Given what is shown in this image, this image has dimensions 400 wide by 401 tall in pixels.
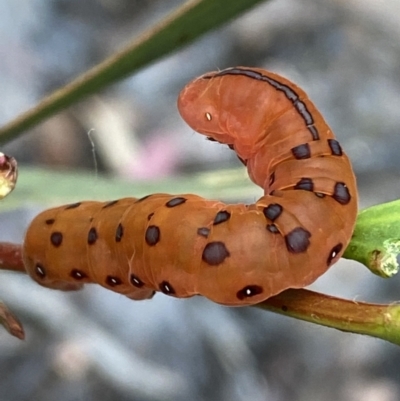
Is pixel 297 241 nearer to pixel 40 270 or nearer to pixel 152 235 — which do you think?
pixel 152 235

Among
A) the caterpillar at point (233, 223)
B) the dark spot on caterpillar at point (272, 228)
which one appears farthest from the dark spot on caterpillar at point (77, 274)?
the dark spot on caterpillar at point (272, 228)

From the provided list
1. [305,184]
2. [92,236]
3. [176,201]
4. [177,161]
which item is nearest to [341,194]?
[305,184]

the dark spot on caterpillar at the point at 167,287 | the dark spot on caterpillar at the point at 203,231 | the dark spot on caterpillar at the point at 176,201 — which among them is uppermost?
the dark spot on caterpillar at the point at 176,201

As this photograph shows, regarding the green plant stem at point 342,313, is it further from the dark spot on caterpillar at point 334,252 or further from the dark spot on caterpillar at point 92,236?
the dark spot on caterpillar at point 92,236

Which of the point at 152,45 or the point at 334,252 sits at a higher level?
the point at 152,45

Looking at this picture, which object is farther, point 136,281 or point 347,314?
point 136,281

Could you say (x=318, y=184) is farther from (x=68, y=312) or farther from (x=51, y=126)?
(x=51, y=126)

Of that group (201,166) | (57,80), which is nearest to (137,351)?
(201,166)
